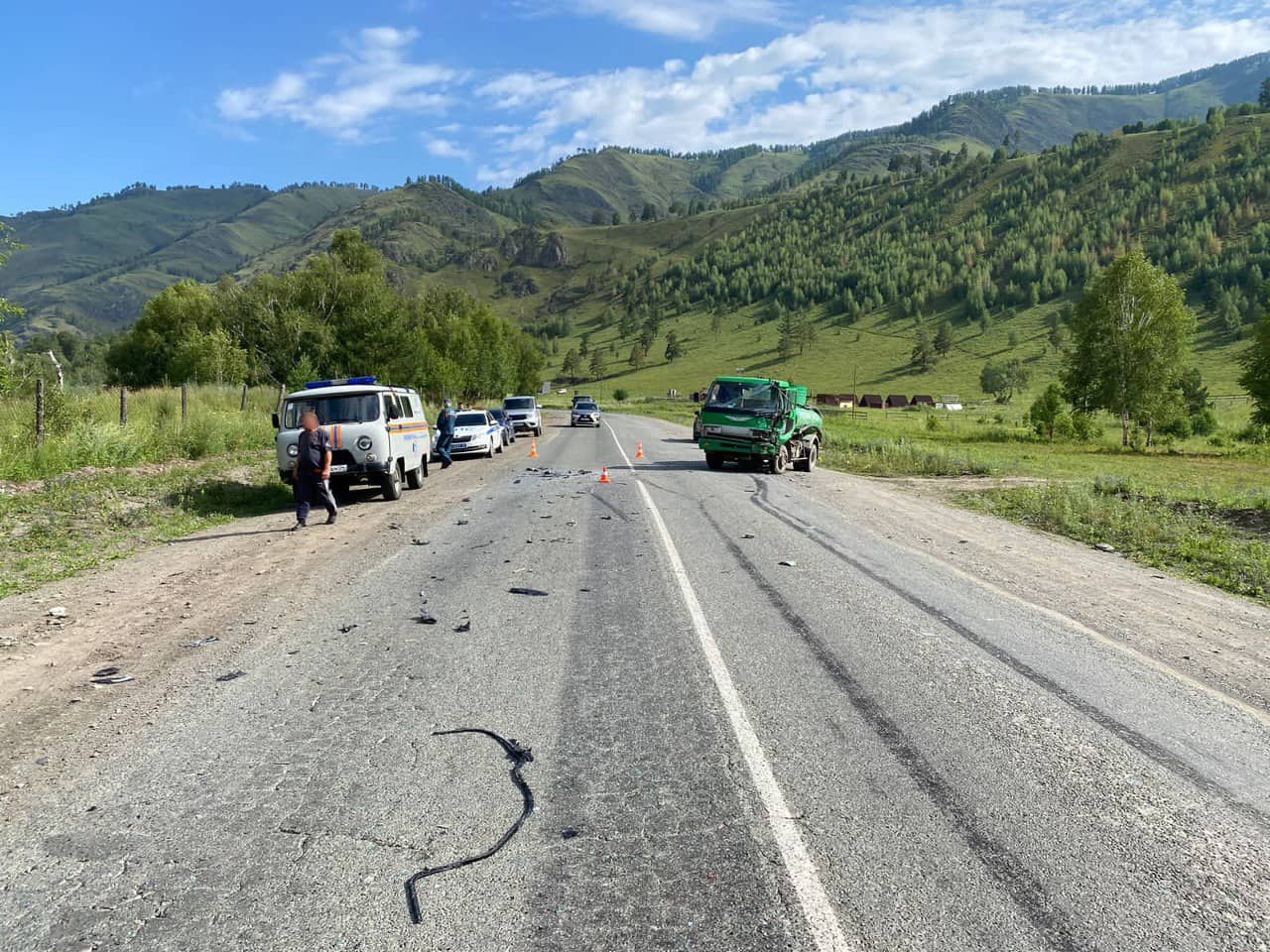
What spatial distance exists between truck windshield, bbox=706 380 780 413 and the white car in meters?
8.91

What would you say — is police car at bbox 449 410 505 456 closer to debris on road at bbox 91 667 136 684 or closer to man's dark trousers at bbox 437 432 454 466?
man's dark trousers at bbox 437 432 454 466

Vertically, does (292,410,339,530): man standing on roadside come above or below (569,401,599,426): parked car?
below

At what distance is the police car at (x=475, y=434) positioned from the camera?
25625 millimetres

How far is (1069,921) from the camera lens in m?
2.82

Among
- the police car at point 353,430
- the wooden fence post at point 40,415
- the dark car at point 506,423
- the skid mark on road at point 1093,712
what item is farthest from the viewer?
the dark car at point 506,423

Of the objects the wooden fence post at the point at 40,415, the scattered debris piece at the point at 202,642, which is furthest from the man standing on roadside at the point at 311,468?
the wooden fence post at the point at 40,415

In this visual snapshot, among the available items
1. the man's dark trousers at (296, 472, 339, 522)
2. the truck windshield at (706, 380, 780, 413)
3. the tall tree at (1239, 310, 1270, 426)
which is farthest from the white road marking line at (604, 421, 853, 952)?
the tall tree at (1239, 310, 1270, 426)

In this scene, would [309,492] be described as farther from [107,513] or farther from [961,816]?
[961,816]

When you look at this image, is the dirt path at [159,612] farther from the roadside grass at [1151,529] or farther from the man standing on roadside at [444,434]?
the man standing on roadside at [444,434]

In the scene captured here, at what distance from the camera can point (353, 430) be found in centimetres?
1402

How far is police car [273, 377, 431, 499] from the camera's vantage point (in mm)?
13914

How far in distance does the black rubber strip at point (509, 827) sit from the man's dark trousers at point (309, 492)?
840 centimetres

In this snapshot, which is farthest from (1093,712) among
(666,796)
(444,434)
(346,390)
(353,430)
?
(444,434)

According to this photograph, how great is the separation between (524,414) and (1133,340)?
32.5 meters
